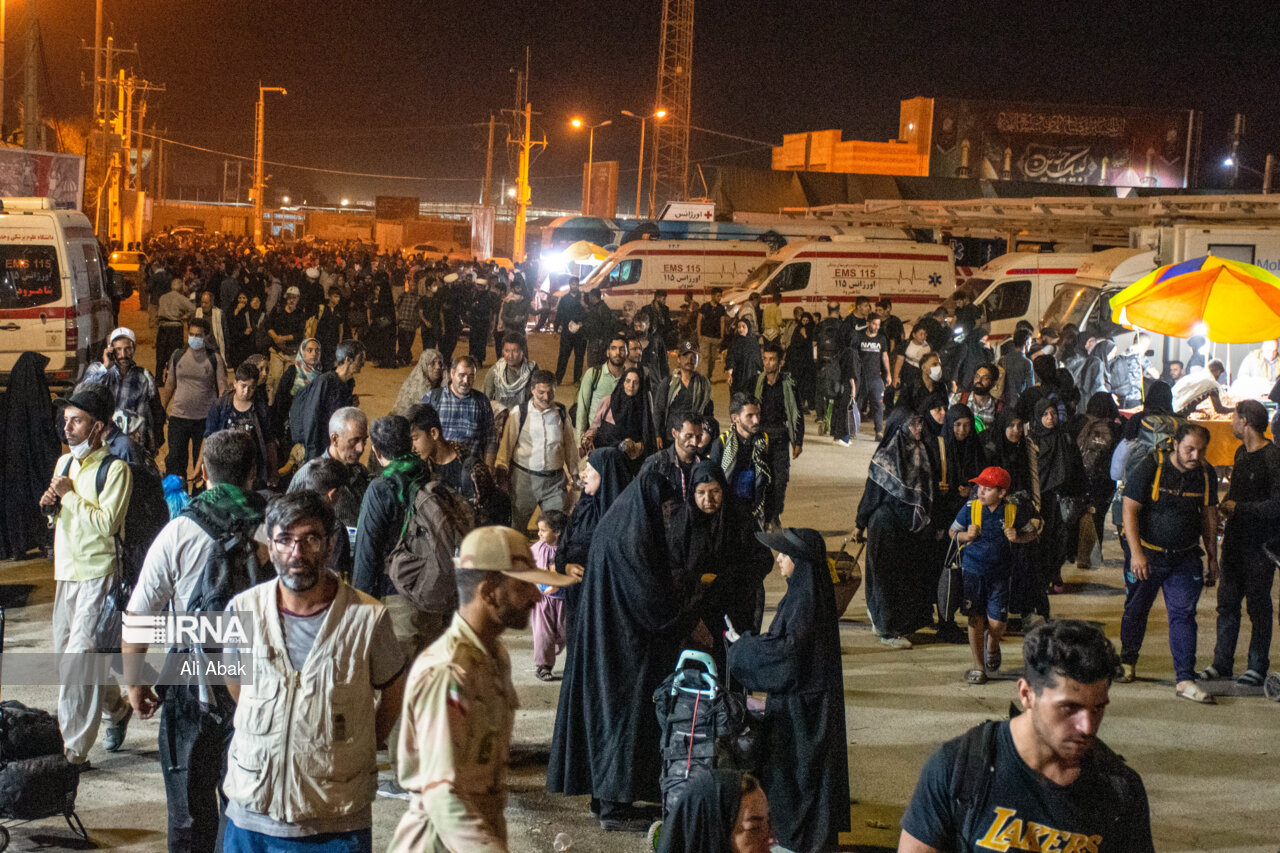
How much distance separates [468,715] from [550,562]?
4.60m

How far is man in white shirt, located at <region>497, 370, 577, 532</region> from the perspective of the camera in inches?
352

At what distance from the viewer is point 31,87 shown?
82.0 feet

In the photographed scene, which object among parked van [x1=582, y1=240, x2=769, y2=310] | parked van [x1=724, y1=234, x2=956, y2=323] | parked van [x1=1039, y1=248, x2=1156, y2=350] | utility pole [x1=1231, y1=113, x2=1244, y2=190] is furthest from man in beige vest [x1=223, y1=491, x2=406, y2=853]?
utility pole [x1=1231, y1=113, x2=1244, y2=190]

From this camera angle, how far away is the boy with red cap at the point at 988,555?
7.97 m

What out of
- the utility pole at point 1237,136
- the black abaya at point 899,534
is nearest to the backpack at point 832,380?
the black abaya at point 899,534

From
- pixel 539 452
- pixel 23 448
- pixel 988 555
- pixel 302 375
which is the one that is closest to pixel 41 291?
pixel 23 448

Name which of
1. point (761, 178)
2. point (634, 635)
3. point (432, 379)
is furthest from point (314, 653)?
point (761, 178)

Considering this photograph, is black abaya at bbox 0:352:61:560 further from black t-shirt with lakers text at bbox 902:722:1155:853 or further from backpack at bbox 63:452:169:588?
black t-shirt with lakers text at bbox 902:722:1155:853

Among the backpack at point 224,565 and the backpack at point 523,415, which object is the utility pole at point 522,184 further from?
the backpack at point 224,565

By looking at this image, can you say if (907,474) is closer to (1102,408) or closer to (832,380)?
(1102,408)

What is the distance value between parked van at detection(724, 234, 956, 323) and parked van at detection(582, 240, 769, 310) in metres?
2.48

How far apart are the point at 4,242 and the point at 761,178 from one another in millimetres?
36436

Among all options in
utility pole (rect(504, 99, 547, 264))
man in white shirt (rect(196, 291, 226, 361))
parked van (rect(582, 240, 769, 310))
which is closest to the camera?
man in white shirt (rect(196, 291, 226, 361))

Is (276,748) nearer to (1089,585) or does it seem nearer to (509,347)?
(509,347)
